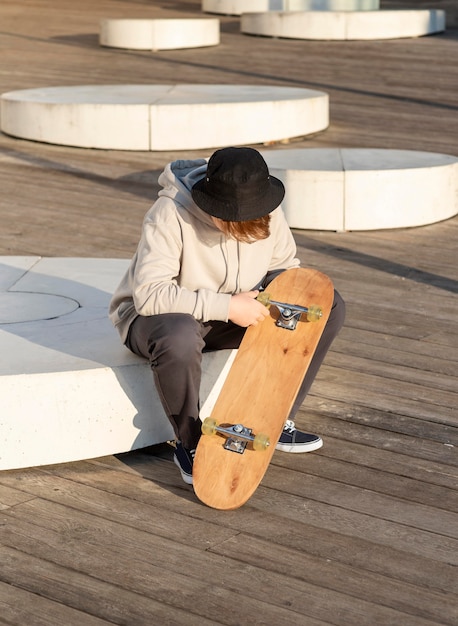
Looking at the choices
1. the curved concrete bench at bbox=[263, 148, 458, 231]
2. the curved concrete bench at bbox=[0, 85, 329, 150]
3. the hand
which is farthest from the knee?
the curved concrete bench at bbox=[0, 85, 329, 150]

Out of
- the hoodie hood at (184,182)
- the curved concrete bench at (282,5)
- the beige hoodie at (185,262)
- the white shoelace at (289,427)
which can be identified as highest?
the hoodie hood at (184,182)

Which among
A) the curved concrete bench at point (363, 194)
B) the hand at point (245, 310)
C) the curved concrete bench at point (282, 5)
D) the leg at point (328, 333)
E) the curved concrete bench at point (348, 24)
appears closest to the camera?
the hand at point (245, 310)

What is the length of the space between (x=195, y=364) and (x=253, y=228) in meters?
0.49

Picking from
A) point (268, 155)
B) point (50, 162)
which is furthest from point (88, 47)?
point (268, 155)

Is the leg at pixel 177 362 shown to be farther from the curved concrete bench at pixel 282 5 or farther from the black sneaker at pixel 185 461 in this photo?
the curved concrete bench at pixel 282 5

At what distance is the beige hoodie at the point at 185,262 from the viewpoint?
12.8 feet

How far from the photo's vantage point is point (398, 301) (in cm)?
625

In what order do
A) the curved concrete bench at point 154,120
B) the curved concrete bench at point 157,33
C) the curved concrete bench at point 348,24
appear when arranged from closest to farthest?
the curved concrete bench at point 154,120
the curved concrete bench at point 157,33
the curved concrete bench at point 348,24

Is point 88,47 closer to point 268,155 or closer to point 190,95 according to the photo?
point 190,95

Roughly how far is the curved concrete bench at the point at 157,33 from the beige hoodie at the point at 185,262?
40.8 ft

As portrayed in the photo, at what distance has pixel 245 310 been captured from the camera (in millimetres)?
3943

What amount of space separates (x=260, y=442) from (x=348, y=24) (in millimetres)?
13494

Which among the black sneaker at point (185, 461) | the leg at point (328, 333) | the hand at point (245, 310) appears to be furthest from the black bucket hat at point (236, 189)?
the black sneaker at point (185, 461)

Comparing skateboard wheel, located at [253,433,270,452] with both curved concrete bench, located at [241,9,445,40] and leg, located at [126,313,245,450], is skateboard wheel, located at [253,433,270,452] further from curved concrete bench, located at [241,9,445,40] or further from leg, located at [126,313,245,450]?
curved concrete bench, located at [241,9,445,40]
